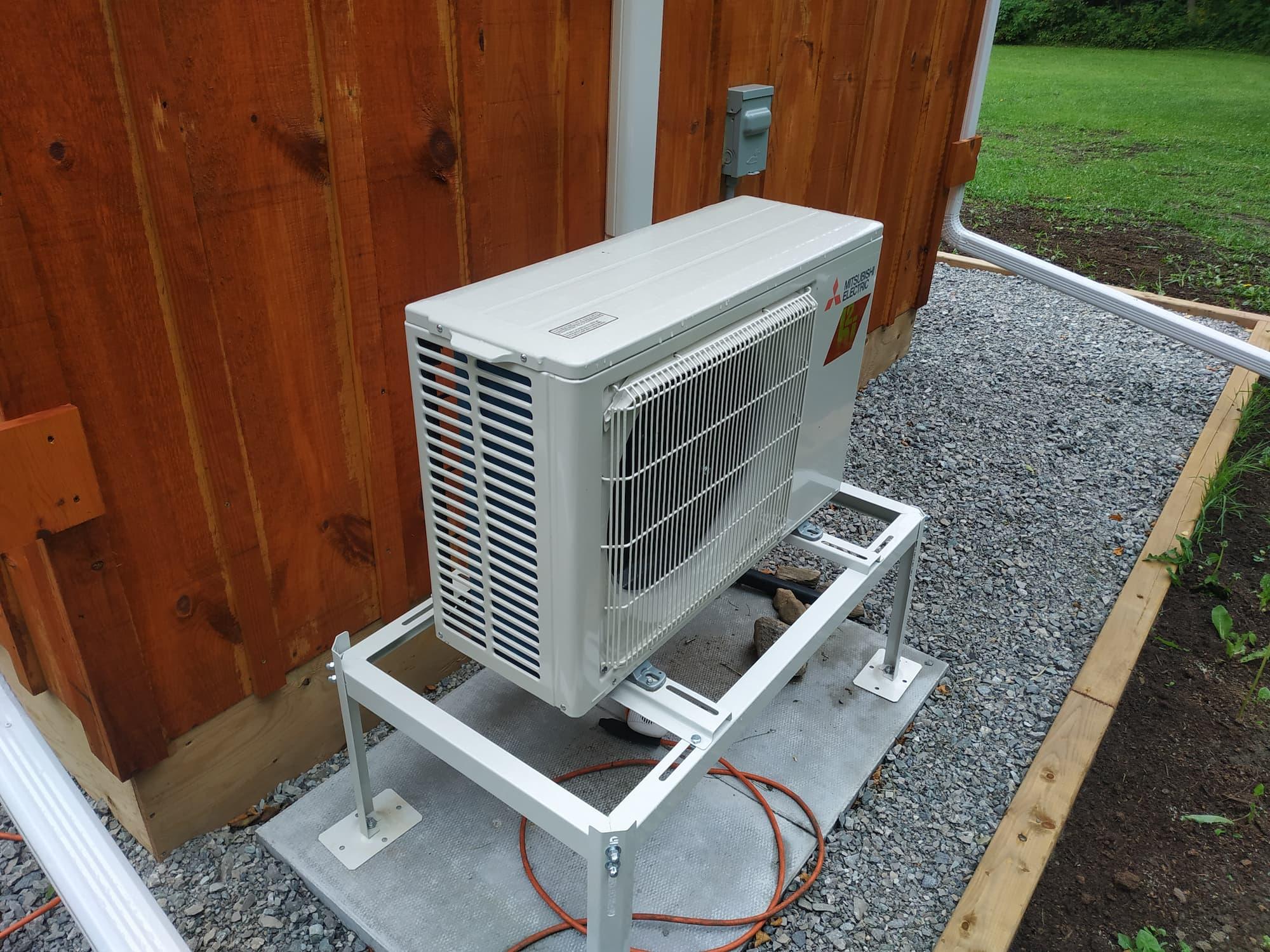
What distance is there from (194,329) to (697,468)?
32.6 inches

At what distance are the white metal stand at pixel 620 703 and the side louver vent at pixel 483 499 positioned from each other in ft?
0.48

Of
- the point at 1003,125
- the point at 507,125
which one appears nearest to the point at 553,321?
the point at 507,125

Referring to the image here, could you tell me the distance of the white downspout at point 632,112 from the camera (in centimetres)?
189

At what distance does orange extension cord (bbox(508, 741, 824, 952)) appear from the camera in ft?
5.30

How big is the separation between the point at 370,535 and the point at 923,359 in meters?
3.07

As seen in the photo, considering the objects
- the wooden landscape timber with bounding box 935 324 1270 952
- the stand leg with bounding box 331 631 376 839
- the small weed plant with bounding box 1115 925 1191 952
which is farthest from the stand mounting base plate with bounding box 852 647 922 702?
the stand leg with bounding box 331 631 376 839

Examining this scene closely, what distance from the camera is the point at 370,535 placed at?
1.89 m

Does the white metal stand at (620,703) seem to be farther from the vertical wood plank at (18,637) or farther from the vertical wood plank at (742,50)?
the vertical wood plank at (742,50)

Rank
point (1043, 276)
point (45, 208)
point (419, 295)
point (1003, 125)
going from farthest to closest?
point (1003, 125) < point (1043, 276) < point (419, 295) < point (45, 208)

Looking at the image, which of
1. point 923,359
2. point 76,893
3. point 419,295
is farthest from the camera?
point 923,359

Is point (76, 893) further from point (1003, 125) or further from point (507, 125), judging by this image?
point (1003, 125)

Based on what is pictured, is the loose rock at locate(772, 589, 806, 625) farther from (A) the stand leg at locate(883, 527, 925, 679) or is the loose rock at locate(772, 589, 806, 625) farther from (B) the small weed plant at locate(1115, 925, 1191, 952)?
(B) the small weed plant at locate(1115, 925, 1191, 952)

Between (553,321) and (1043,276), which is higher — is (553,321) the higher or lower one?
the higher one

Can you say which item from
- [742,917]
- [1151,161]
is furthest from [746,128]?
[1151,161]
